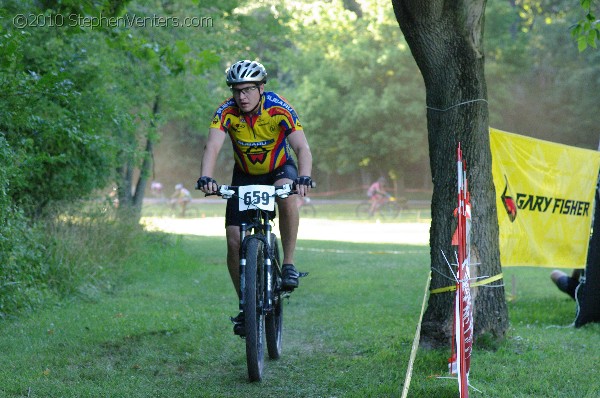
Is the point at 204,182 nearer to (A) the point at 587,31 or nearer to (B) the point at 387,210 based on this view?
(A) the point at 587,31

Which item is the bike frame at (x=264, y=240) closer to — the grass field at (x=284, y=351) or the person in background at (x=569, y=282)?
the grass field at (x=284, y=351)

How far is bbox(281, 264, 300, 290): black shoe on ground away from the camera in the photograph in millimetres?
7488

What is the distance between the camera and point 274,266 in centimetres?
734

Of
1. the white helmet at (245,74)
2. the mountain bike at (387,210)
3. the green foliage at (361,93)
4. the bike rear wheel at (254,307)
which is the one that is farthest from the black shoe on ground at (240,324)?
the green foliage at (361,93)

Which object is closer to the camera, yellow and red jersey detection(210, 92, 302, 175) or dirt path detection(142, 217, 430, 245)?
yellow and red jersey detection(210, 92, 302, 175)

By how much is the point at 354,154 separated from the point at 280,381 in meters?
54.2

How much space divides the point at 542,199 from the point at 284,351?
4.03 meters

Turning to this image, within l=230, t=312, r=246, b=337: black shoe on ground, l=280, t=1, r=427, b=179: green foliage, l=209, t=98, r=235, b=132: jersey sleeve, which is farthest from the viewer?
l=280, t=1, r=427, b=179: green foliage

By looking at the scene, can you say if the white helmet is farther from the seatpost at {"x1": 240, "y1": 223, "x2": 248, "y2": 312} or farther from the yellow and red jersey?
the seatpost at {"x1": 240, "y1": 223, "x2": 248, "y2": 312}

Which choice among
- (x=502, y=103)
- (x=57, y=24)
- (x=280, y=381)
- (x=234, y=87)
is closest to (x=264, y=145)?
(x=234, y=87)

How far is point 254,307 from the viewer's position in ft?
21.4

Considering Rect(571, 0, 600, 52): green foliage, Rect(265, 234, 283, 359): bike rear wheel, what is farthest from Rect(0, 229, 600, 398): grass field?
Rect(571, 0, 600, 52): green foliage

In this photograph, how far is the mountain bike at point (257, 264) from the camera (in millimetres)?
6559

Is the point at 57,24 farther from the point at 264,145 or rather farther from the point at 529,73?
the point at 529,73
